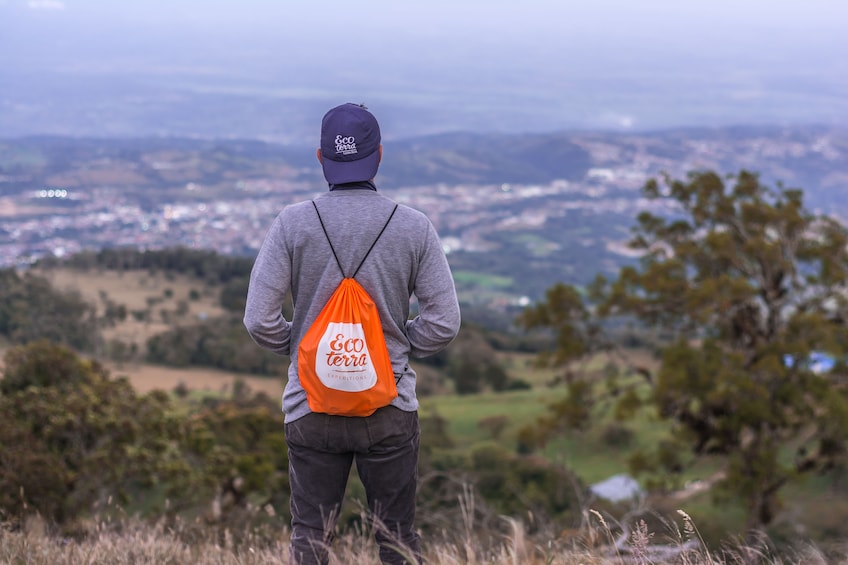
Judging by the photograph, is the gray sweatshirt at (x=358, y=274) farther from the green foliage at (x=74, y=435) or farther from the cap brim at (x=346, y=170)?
the green foliage at (x=74, y=435)

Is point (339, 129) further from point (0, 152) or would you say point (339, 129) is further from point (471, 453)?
point (0, 152)

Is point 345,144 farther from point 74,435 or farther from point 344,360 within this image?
point 74,435

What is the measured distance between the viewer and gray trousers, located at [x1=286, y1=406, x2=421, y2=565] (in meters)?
2.68

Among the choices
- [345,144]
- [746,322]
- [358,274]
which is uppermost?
[345,144]

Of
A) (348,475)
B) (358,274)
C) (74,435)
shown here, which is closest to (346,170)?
(358,274)

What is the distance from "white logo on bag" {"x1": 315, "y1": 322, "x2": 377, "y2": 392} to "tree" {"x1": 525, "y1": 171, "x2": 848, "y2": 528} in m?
11.2

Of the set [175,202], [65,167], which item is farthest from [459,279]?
[65,167]

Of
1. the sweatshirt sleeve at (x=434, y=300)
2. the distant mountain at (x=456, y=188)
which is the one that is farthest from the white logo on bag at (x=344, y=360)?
the distant mountain at (x=456, y=188)

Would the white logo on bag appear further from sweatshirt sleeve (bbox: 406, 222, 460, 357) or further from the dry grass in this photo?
the dry grass

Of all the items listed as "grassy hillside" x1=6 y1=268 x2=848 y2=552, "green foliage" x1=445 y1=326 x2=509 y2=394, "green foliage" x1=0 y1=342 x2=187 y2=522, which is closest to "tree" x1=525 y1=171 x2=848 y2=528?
"grassy hillside" x1=6 y1=268 x2=848 y2=552

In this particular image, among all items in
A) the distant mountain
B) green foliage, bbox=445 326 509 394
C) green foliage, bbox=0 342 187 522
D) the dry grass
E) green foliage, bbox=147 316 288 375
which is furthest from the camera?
the distant mountain

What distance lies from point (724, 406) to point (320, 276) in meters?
11.9

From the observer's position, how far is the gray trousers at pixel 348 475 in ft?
8.80

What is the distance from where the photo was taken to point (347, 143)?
2.72 metres
